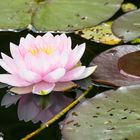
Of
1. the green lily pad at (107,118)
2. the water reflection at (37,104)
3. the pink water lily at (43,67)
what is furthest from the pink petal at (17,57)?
the green lily pad at (107,118)

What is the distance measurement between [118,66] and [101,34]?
0.30 meters

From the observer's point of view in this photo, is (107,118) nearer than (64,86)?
Yes

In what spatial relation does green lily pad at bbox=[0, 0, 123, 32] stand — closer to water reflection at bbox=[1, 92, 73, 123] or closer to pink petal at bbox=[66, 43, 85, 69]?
pink petal at bbox=[66, 43, 85, 69]

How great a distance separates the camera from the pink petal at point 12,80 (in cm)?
138

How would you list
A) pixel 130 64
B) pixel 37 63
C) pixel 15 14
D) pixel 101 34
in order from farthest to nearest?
pixel 15 14 → pixel 101 34 → pixel 130 64 → pixel 37 63

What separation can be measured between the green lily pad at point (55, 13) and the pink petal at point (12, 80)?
41 centimetres

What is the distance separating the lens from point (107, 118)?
1.24 metres

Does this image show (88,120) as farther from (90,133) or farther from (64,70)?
(64,70)

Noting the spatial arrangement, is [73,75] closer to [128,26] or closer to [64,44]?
[64,44]

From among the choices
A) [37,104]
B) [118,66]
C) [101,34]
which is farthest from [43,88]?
[101,34]

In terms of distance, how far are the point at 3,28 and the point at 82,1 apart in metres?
0.37

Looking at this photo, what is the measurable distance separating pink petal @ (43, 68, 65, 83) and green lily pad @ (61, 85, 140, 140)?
0.41 feet

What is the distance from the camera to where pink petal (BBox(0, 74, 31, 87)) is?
138 centimetres

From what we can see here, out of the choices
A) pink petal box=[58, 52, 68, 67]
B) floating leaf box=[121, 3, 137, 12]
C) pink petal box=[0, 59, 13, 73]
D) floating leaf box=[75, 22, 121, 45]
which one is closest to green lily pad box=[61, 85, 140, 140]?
pink petal box=[58, 52, 68, 67]
